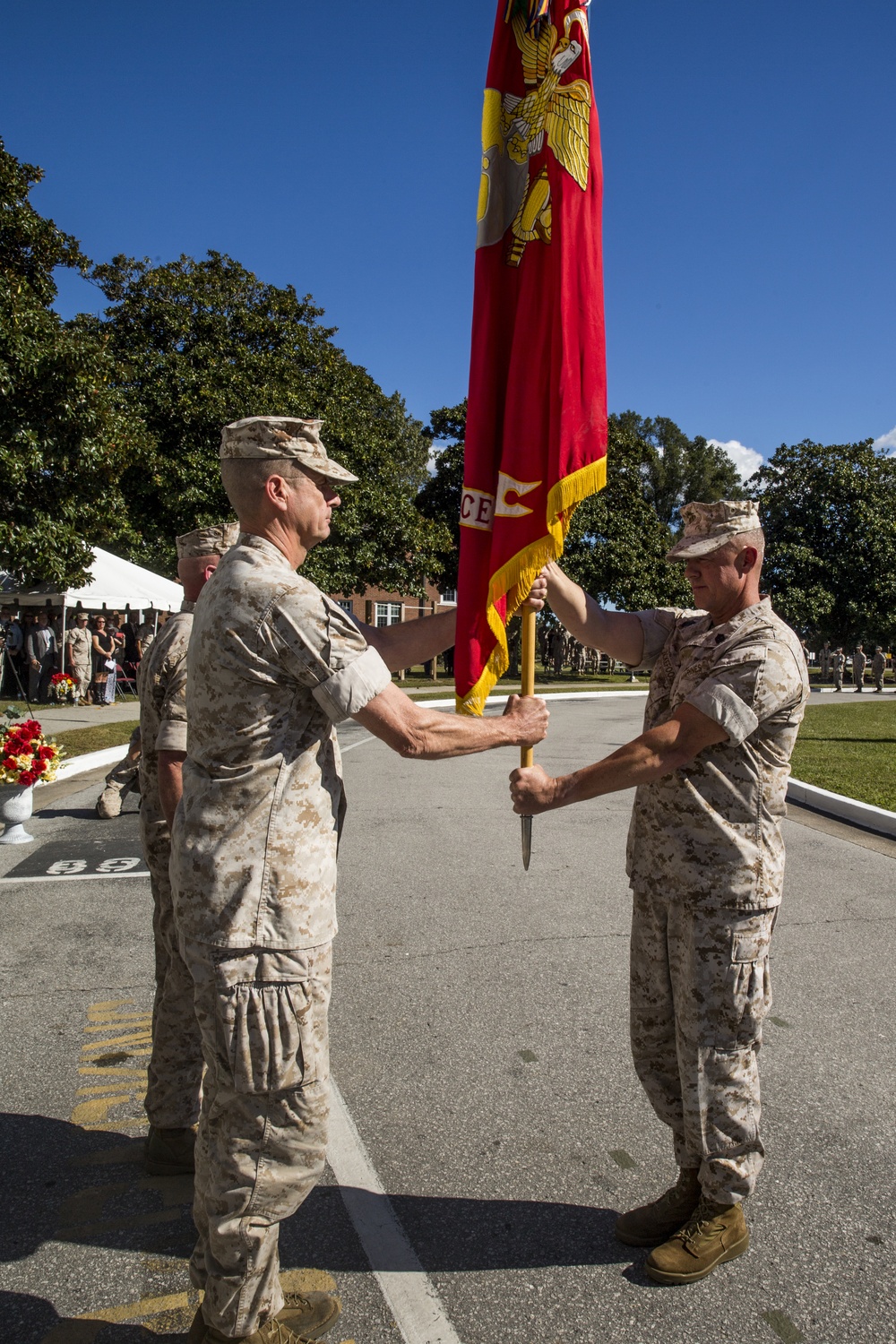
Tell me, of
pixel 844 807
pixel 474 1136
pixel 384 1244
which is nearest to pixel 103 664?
pixel 844 807

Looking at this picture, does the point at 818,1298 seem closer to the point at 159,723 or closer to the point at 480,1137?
the point at 480,1137

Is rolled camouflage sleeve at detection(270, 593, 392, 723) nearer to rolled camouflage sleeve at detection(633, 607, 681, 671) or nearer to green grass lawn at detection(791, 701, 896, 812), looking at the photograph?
rolled camouflage sleeve at detection(633, 607, 681, 671)

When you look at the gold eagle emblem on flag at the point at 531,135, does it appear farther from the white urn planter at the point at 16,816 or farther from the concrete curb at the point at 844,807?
the concrete curb at the point at 844,807

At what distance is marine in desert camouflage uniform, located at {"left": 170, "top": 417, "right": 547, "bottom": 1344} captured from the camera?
7.47 ft

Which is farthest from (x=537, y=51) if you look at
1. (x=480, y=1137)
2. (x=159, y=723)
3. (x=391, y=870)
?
(x=391, y=870)

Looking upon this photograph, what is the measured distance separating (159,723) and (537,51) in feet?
8.80

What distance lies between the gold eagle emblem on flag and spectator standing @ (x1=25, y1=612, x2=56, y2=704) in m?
20.7

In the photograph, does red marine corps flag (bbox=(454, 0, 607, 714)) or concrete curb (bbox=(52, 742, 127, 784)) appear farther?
concrete curb (bbox=(52, 742, 127, 784))

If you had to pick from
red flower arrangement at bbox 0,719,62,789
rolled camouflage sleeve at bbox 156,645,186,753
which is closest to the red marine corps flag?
rolled camouflage sleeve at bbox 156,645,186,753

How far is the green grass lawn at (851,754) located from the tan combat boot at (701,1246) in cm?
828

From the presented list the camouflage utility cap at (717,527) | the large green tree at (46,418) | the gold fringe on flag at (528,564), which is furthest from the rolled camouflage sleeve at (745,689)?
the large green tree at (46,418)

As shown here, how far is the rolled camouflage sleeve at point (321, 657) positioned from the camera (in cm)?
227

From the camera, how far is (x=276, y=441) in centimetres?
244

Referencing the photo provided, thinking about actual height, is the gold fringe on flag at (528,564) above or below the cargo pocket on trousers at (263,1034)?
above
